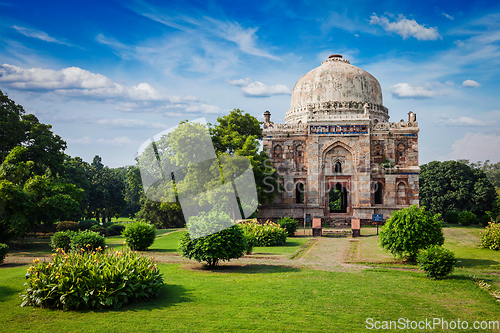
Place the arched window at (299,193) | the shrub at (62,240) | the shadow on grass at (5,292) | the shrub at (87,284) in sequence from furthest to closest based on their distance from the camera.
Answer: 1. the arched window at (299,193)
2. the shrub at (62,240)
3. the shadow on grass at (5,292)
4. the shrub at (87,284)

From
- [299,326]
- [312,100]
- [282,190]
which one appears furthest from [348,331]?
[312,100]

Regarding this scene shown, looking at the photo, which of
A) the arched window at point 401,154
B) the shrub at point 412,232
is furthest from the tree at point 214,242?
the arched window at point 401,154

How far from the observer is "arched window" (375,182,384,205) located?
30184mm

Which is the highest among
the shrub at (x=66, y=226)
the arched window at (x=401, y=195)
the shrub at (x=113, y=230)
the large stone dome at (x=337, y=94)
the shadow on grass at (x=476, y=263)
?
the large stone dome at (x=337, y=94)

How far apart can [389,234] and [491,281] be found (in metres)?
3.61

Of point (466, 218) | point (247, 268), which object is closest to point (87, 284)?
point (247, 268)

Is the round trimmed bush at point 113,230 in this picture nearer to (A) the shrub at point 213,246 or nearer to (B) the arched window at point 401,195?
(A) the shrub at point 213,246

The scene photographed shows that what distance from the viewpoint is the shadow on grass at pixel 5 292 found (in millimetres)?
9133

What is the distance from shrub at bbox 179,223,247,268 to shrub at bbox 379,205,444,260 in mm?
5644

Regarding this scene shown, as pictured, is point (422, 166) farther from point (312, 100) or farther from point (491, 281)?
point (491, 281)

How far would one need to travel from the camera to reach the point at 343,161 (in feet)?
99.6

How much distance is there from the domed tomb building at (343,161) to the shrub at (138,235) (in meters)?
14.3

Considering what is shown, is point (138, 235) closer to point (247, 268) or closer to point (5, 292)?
point (247, 268)

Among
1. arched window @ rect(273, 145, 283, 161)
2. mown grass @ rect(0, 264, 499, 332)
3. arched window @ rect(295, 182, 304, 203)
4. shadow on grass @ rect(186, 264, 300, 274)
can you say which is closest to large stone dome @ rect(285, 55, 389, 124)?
arched window @ rect(273, 145, 283, 161)
